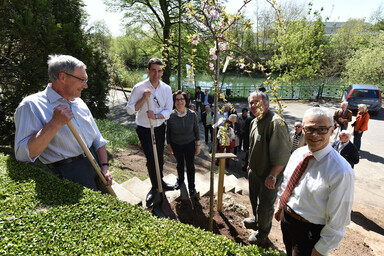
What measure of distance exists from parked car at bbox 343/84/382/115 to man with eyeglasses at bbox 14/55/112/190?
623 inches

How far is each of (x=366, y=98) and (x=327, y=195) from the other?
15.5 meters

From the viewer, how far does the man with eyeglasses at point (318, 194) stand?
6.17 feet

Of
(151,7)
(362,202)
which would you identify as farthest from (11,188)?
(151,7)

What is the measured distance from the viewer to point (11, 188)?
2.04 metres

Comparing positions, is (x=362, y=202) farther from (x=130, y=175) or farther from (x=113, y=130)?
(x=113, y=130)

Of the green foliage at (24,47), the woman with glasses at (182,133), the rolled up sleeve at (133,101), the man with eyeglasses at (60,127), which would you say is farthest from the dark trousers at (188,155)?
the green foliage at (24,47)

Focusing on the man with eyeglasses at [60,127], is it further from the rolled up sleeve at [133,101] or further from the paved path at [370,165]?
the paved path at [370,165]

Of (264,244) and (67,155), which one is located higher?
(67,155)

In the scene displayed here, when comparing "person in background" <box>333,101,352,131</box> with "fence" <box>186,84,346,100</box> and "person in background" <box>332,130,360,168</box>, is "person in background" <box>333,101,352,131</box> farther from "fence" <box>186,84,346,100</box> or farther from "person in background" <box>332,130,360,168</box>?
"fence" <box>186,84,346,100</box>

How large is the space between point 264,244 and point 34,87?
17.4 feet

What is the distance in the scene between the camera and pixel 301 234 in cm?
223

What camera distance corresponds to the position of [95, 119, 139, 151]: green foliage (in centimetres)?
759

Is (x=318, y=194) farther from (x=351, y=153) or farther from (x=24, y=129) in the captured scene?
(x=351, y=153)

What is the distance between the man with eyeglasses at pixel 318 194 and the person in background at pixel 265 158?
56 cm
